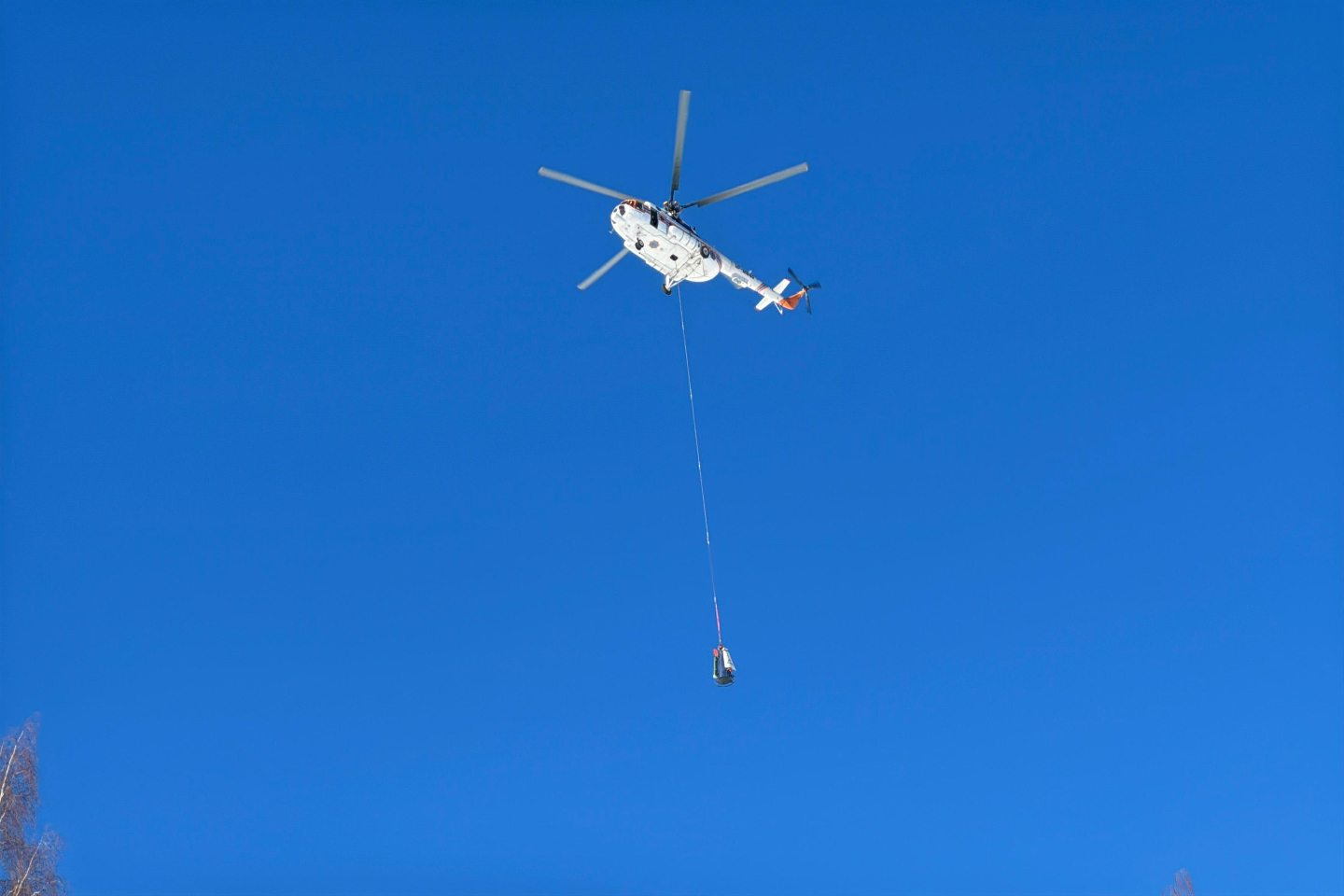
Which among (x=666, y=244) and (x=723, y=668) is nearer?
(x=723, y=668)

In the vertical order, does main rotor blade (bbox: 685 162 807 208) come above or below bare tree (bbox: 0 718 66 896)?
above

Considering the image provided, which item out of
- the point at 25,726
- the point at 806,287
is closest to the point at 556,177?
the point at 806,287

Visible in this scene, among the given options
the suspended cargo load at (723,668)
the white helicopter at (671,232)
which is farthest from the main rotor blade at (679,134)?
the suspended cargo load at (723,668)

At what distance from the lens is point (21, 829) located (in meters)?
27.2

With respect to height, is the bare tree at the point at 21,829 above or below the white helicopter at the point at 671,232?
below

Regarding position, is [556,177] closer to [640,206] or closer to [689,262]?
[640,206]

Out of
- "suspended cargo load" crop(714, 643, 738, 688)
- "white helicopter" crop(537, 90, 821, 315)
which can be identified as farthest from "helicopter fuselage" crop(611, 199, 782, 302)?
"suspended cargo load" crop(714, 643, 738, 688)

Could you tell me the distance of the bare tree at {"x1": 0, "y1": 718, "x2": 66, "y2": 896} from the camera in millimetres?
26703

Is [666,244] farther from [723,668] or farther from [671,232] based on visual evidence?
[723,668]

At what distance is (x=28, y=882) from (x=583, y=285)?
23.7 meters

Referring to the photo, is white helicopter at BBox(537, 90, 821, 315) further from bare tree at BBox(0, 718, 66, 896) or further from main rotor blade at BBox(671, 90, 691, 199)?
bare tree at BBox(0, 718, 66, 896)

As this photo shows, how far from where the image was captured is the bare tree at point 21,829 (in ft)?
87.6

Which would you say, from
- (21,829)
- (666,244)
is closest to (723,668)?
(666,244)

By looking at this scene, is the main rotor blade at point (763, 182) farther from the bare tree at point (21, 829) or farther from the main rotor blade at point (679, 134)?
the bare tree at point (21, 829)
